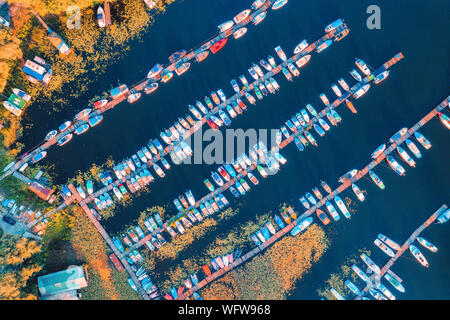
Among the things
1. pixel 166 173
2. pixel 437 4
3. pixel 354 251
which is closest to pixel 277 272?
pixel 354 251

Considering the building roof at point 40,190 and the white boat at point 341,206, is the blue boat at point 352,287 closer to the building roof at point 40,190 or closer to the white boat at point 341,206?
the white boat at point 341,206

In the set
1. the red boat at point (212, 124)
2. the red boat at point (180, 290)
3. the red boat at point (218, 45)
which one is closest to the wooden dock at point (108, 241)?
the red boat at point (180, 290)

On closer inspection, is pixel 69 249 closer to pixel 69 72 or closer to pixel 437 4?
pixel 69 72

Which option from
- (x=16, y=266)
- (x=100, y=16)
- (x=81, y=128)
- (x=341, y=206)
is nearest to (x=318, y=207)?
(x=341, y=206)

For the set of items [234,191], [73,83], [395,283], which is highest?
[73,83]

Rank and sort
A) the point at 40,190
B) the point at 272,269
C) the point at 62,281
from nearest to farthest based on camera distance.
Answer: the point at 62,281 → the point at 40,190 → the point at 272,269

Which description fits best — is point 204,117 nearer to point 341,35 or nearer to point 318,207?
point 318,207

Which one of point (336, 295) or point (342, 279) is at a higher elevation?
point (342, 279)
